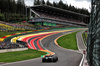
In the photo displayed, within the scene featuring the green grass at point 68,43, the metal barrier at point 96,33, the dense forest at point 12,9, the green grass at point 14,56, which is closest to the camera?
the metal barrier at point 96,33

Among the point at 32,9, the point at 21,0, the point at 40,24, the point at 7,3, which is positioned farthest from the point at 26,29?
the point at 21,0

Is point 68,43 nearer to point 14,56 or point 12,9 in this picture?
point 14,56

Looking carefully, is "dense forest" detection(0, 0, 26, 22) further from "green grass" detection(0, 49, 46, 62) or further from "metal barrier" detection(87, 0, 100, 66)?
"metal barrier" detection(87, 0, 100, 66)

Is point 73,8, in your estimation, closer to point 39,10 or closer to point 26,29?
point 39,10

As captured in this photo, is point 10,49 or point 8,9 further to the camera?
point 8,9

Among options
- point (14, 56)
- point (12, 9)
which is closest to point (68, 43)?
point (14, 56)

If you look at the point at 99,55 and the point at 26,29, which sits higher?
the point at 99,55

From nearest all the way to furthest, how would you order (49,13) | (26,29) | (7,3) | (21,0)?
(26,29)
(49,13)
(7,3)
(21,0)

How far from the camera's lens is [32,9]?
89938 mm

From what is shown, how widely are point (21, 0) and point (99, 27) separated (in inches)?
6159

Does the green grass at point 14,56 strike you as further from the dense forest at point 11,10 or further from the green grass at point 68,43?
the dense forest at point 11,10

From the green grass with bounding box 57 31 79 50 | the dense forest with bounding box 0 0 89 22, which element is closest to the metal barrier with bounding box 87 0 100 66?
the green grass with bounding box 57 31 79 50

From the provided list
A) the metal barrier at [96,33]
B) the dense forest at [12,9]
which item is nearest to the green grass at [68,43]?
the metal barrier at [96,33]

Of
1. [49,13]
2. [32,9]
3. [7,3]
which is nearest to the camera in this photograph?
[32,9]
